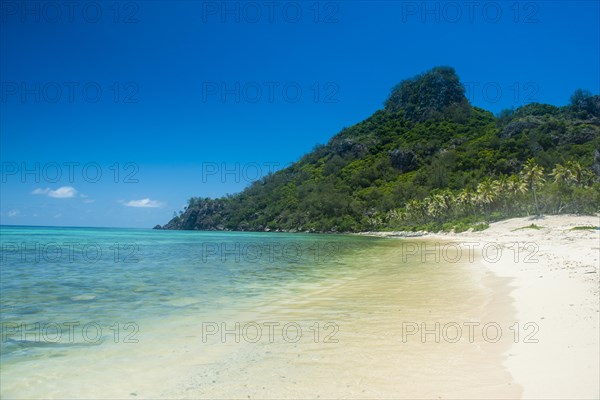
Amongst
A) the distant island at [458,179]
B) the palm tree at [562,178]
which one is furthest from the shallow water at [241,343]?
the palm tree at [562,178]

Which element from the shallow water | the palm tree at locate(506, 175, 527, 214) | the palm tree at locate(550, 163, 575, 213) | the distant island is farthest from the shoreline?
the palm tree at locate(506, 175, 527, 214)

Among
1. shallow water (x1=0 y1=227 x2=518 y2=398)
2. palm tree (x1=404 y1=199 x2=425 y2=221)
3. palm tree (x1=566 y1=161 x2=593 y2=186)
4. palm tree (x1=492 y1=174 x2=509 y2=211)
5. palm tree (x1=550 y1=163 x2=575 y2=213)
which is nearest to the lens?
shallow water (x1=0 y1=227 x2=518 y2=398)

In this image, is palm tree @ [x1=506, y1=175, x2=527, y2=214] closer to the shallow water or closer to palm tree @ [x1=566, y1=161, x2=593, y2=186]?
palm tree @ [x1=566, y1=161, x2=593, y2=186]

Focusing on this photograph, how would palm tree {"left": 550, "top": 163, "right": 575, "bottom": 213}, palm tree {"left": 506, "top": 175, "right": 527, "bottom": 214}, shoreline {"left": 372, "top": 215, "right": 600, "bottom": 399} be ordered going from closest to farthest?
shoreline {"left": 372, "top": 215, "right": 600, "bottom": 399} < palm tree {"left": 550, "top": 163, "right": 575, "bottom": 213} < palm tree {"left": 506, "top": 175, "right": 527, "bottom": 214}

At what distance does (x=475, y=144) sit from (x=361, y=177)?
49887 millimetres

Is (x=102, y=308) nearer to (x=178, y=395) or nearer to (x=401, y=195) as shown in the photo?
(x=178, y=395)

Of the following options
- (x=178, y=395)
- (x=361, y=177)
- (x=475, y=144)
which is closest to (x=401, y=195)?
(x=361, y=177)

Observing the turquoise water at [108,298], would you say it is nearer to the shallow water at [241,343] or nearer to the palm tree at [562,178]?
the shallow water at [241,343]

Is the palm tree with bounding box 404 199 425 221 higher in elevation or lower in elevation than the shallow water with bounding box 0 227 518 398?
higher

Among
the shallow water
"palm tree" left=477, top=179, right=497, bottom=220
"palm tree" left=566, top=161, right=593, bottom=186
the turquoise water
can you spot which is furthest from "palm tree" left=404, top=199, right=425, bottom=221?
the shallow water

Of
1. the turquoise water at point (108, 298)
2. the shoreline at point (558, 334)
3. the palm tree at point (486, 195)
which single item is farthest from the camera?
the palm tree at point (486, 195)

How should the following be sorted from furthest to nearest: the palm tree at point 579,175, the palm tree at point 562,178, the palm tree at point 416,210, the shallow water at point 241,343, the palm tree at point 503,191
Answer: the palm tree at point 416,210 < the palm tree at point 503,191 < the palm tree at point 579,175 < the palm tree at point 562,178 < the shallow water at point 241,343

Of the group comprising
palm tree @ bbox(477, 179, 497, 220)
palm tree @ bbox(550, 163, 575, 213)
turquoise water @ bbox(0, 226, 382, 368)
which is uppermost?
palm tree @ bbox(550, 163, 575, 213)

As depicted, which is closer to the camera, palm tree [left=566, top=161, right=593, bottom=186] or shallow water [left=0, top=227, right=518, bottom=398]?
shallow water [left=0, top=227, right=518, bottom=398]
